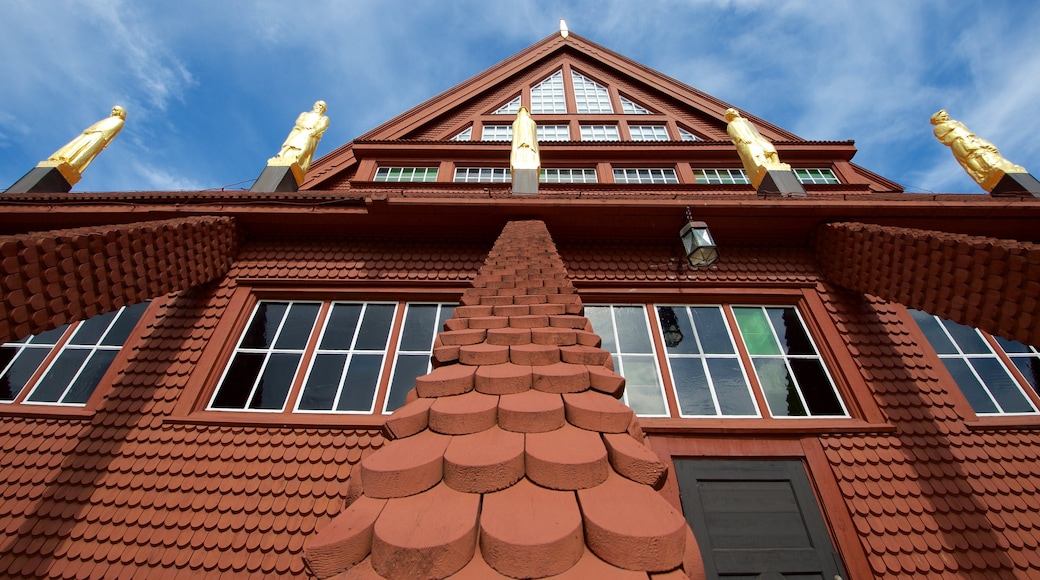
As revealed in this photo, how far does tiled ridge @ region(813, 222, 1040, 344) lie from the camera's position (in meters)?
3.60

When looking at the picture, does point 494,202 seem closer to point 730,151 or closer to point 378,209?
point 378,209

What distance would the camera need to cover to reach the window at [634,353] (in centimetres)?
517

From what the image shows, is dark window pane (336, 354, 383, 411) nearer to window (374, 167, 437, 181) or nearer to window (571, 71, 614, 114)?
window (374, 167, 437, 181)

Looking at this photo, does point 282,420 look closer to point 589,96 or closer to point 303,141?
point 303,141

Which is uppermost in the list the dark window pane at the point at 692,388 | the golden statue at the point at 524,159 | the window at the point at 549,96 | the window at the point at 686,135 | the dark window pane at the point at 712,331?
the window at the point at 549,96

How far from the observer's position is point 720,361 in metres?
5.59

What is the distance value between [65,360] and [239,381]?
280cm

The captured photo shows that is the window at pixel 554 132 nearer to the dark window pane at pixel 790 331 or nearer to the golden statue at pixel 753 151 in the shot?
the golden statue at pixel 753 151

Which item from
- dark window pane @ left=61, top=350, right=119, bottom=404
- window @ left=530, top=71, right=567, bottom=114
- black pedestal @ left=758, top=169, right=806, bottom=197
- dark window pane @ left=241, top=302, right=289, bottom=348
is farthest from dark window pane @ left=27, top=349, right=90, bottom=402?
window @ left=530, top=71, right=567, bottom=114

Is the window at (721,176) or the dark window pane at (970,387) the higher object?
the window at (721,176)

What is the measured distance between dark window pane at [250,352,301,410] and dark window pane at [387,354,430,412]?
55.0 inches

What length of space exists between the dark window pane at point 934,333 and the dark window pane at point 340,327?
344 inches

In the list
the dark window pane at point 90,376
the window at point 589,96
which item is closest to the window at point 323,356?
the dark window pane at point 90,376

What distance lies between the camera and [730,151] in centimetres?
1170
